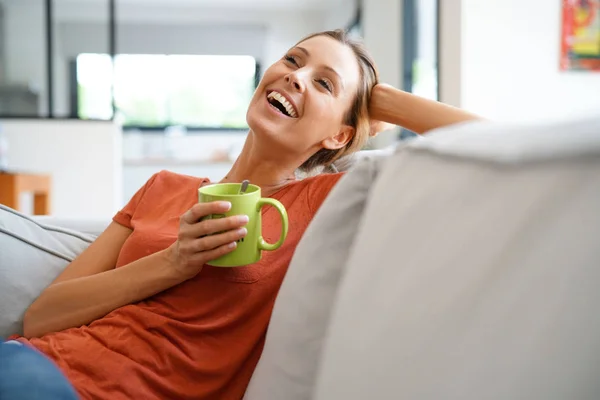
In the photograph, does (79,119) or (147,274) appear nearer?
(147,274)

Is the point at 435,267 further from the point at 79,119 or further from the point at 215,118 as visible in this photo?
the point at 215,118

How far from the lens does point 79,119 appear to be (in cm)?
416

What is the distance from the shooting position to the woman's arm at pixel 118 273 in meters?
0.80

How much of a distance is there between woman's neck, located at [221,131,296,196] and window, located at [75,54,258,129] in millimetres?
5378

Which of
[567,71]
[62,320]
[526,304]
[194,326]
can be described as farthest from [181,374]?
[567,71]

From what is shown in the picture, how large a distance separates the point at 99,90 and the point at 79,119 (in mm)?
2271

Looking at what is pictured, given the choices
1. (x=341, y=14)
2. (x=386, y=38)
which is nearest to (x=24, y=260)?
(x=386, y=38)

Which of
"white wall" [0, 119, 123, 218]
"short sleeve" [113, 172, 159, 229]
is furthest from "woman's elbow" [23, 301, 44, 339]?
"white wall" [0, 119, 123, 218]

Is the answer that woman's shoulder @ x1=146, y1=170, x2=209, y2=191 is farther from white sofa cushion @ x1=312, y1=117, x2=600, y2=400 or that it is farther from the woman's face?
white sofa cushion @ x1=312, y1=117, x2=600, y2=400

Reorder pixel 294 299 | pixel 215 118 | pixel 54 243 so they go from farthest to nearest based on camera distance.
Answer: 1. pixel 215 118
2. pixel 54 243
3. pixel 294 299

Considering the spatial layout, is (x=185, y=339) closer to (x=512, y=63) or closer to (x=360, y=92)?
(x=360, y=92)

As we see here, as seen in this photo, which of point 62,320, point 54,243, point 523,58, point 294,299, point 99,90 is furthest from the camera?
point 99,90

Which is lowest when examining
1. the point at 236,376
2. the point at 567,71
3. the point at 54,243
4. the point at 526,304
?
the point at 236,376

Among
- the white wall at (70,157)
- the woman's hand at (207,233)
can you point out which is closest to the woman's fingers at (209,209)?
the woman's hand at (207,233)
